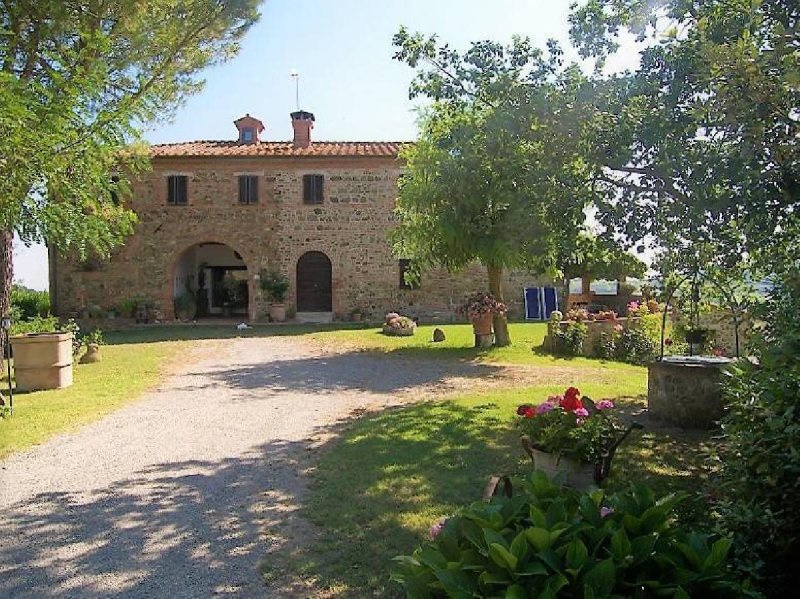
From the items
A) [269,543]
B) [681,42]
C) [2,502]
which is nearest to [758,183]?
[681,42]

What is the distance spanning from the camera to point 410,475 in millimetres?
5086

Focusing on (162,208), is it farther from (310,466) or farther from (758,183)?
(758,183)

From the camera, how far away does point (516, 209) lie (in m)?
6.81

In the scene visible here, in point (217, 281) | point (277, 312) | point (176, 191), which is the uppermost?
point (176, 191)

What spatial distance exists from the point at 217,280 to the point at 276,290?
20.1 ft

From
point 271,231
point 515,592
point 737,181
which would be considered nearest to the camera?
point 515,592

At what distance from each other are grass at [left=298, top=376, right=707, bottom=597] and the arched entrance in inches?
774

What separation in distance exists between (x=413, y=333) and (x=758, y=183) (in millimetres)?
13513

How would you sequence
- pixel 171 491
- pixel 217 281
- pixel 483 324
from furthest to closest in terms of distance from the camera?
pixel 217 281, pixel 483 324, pixel 171 491

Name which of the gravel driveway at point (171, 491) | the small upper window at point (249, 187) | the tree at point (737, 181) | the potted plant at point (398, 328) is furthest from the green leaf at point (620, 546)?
the small upper window at point (249, 187)

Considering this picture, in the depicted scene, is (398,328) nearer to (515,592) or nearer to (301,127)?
(301,127)

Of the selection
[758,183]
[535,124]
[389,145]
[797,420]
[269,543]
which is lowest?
[269,543]

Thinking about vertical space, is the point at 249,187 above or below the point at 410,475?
above

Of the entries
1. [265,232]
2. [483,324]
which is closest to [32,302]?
[265,232]
